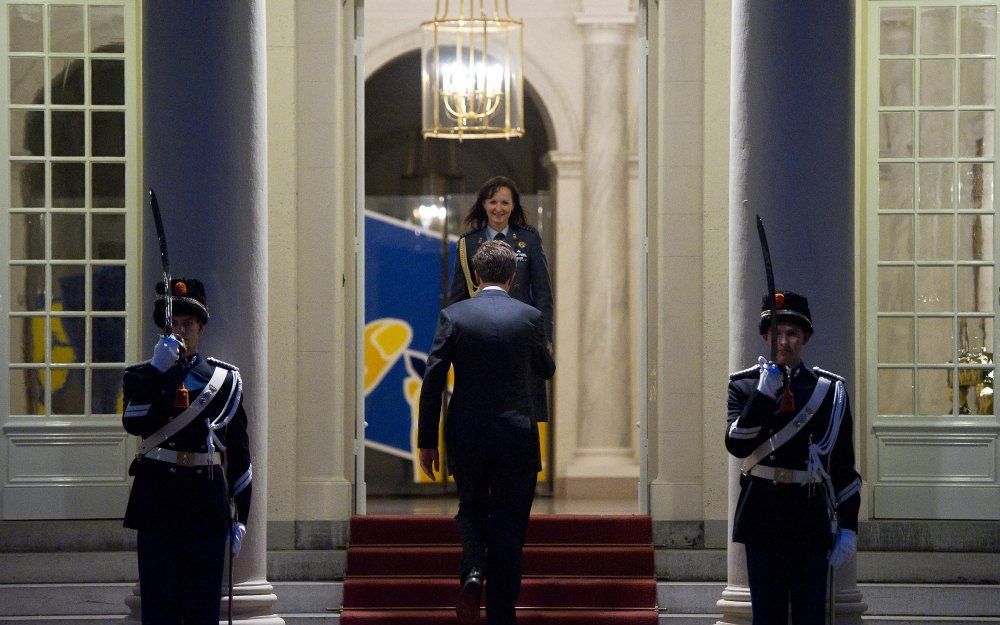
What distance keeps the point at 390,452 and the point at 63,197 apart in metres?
4.58

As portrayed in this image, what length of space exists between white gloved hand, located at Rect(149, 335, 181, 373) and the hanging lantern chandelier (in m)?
5.80

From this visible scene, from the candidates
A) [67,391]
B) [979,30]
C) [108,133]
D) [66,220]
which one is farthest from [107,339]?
[979,30]

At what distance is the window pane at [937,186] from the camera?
9938mm

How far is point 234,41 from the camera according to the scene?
293 inches

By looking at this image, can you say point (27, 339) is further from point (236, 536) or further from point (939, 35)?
point (939, 35)

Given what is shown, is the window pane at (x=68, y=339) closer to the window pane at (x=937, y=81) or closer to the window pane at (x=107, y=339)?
the window pane at (x=107, y=339)

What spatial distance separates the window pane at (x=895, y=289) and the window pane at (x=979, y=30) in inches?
59.2

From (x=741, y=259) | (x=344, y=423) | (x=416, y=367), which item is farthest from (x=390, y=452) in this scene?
(x=741, y=259)

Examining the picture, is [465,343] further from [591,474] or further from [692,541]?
[591,474]

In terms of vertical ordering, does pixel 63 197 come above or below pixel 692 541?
above

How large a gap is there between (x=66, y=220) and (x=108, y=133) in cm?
63

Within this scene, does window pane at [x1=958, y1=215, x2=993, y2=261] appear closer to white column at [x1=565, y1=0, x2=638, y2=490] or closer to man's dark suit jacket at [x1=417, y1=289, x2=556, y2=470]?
man's dark suit jacket at [x1=417, y1=289, x2=556, y2=470]

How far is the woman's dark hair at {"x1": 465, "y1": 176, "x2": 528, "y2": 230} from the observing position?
8.84 m

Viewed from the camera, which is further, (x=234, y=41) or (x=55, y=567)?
(x=55, y=567)
